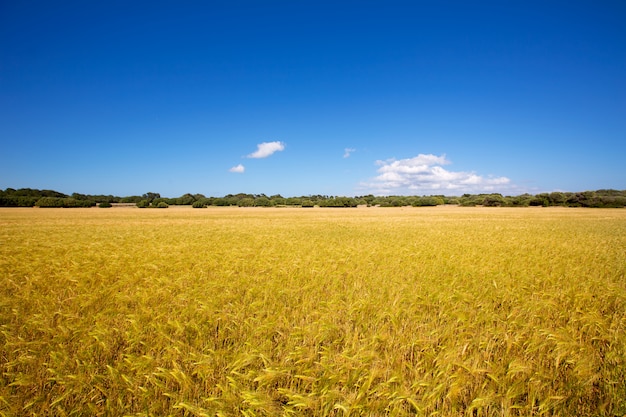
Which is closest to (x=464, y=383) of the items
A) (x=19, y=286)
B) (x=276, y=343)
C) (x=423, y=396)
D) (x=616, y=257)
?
(x=423, y=396)

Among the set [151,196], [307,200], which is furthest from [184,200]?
[307,200]

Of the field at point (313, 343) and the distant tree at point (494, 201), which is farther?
the distant tree at point (494, 201)

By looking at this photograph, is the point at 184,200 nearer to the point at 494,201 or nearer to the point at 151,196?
the point at 151,196

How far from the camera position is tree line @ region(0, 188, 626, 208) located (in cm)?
7586

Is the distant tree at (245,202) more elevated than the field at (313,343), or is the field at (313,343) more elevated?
the distant tree at (245,202)

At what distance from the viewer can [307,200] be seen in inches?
4323

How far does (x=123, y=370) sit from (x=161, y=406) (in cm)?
91

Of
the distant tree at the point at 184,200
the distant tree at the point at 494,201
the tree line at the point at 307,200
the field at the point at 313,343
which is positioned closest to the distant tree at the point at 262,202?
the tree line at the point at 307,200

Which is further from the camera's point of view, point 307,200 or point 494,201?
point 307,200

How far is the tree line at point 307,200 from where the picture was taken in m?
75.9

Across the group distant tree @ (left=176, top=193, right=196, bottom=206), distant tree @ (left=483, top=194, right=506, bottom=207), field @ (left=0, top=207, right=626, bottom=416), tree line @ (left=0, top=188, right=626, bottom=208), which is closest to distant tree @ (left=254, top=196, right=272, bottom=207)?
tree line @ (left=0, top=188, right=626, bottom=208)

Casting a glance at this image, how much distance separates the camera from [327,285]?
6.73 m

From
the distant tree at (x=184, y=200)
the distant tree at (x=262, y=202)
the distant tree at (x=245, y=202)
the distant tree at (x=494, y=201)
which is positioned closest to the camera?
the distant tree at (x=494, y=201)

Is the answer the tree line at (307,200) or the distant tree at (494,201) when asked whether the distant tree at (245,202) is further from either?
the distant tree at (494,201)
